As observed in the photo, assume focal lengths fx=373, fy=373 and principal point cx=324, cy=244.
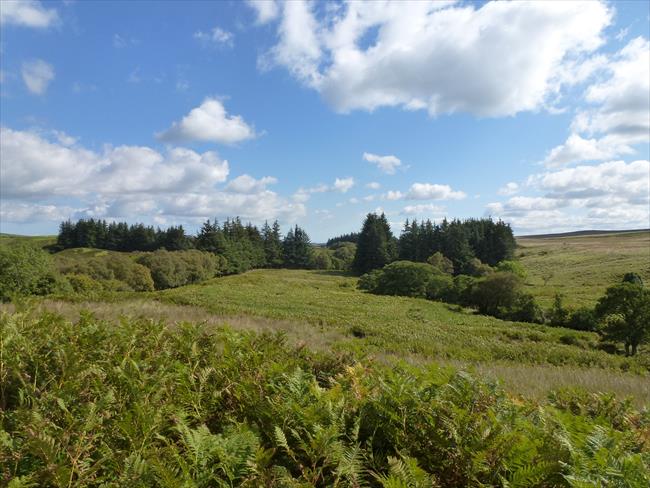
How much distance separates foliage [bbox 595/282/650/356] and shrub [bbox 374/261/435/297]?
84.7ft

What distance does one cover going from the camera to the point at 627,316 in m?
20.8

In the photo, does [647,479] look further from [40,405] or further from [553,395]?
[40,405]

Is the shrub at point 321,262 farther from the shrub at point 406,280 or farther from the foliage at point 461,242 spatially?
the shrub at point 406,280

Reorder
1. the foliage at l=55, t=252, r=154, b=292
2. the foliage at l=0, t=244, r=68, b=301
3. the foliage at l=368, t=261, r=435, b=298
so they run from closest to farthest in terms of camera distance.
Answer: the foliage at l=0, t=244, r=68, b=301
the foliage at l=55, t=252, r=154, b=292
the foliage at l=368, t=261, r=435, b=298

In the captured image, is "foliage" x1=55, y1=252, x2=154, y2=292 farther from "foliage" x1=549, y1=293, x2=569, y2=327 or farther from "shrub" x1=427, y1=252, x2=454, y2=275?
"shrub" x1=427, y1=252, x2=454, y2=275

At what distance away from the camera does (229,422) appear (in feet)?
9.17

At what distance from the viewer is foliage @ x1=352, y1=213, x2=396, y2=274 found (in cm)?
7919

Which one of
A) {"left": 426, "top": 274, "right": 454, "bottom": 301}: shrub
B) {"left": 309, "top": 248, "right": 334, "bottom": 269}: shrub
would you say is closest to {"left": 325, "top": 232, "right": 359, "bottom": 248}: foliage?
{"left": 309, "top": 248, "right": 334, "bottom": 269}: shrub

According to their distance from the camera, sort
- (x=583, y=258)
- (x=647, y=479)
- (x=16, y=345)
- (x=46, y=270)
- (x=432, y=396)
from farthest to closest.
A: (x=583, y=258) < (x=46, y=270) < (x=16, y=345) < (x=432, y=396) < (x=647, y=479)

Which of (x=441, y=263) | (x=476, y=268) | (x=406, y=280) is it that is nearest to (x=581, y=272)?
(x=476, y=268)

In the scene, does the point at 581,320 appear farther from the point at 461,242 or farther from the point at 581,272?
the point at 461,242

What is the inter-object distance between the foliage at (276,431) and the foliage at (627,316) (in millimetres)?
22104

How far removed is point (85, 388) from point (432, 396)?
8.49 ft

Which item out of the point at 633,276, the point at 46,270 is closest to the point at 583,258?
the point at 633,276
